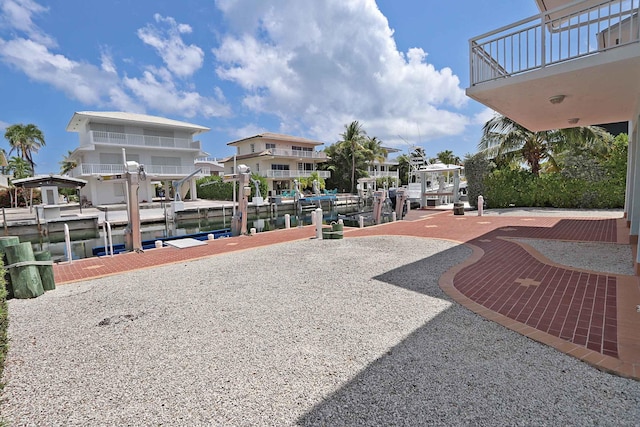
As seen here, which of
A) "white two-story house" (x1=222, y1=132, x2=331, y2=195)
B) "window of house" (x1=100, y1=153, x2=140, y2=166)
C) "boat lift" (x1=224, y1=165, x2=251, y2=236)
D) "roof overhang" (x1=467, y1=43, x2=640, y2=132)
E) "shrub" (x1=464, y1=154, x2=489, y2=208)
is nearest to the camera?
"roof overhang" (x1=467, y1=43, x2=640, y2=132)

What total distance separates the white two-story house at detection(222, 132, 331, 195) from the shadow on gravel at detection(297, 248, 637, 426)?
136 ft

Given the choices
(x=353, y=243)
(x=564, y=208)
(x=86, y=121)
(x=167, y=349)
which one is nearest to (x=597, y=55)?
(x=353, y=243)

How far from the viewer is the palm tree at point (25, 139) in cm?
5038

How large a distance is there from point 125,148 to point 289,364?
37.2 m

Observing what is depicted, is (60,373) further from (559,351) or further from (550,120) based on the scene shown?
(550,120)

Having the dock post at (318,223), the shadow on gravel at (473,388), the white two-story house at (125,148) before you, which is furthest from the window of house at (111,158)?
the shadow on gravel at (473,388)

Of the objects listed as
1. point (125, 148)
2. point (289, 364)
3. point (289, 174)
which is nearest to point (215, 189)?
point (289, 174)

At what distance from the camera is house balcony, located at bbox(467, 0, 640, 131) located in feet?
20.0

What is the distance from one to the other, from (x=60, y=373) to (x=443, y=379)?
11.6ft

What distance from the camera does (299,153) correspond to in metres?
47.5

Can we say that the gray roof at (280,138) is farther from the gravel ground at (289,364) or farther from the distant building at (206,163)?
the gravel ground at (289,364)

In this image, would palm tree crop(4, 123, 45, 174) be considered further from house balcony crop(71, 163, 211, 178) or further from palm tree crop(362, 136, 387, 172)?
palm tree crop(362, 136, 387, 172)

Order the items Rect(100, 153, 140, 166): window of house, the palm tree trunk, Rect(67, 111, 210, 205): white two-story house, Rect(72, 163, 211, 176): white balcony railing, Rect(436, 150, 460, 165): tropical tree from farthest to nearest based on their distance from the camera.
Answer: Rect(436, 150, 460, 165): tropical tree, the palm tree trunk, Rect(100, 153, 140, 166): window of house, Rect(67, 111, 210, 205): white two-story house, Rect(72, 163, 211, 176): white balcony railing

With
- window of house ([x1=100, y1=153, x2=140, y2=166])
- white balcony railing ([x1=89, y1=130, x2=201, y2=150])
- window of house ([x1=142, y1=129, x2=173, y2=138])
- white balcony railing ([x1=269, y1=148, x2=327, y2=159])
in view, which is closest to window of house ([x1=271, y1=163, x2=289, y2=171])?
white balcony railing ([x1=269, y1=148, x2=327, y2=159])
